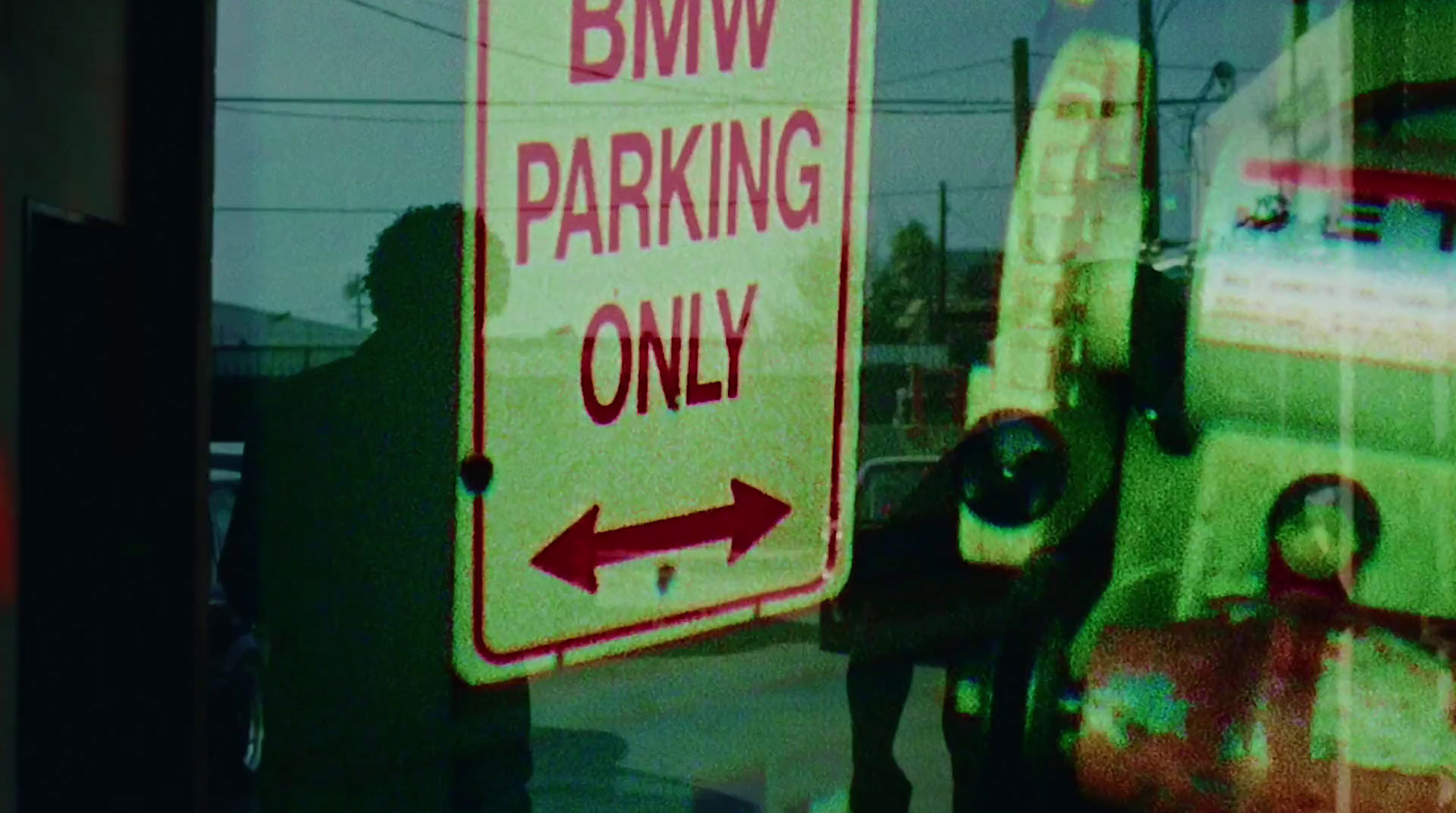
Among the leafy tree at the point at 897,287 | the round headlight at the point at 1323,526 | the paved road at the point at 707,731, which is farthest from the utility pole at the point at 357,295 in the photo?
the round headlight at the point at 1323,526

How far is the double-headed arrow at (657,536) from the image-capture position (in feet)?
7.38

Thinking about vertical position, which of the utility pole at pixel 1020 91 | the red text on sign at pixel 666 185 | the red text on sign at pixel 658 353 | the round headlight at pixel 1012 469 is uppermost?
the utility pole at pixel 1020 91

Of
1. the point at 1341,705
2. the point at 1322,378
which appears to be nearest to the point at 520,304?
the point at 1322,378

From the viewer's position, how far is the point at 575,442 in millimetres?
2256

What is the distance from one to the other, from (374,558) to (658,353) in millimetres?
471

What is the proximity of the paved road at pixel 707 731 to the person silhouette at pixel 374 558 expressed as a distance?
0.07m

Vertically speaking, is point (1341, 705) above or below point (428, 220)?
below

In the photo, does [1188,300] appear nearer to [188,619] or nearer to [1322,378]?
[1322,378]

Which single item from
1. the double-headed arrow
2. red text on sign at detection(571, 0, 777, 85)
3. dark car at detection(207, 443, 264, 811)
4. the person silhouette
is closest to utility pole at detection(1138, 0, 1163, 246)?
red text on sign at detection(571, 0, 777, 85)

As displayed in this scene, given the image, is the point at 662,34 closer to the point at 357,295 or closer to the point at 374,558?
the point at 357,295

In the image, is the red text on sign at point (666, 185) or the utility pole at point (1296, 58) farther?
the utility pole at point (1296, 58)

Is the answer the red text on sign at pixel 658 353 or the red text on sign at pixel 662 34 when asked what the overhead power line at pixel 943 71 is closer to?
the red text on sign at pixel 662 34

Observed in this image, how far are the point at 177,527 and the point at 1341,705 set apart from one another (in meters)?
1.56

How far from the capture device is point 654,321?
2.26m
